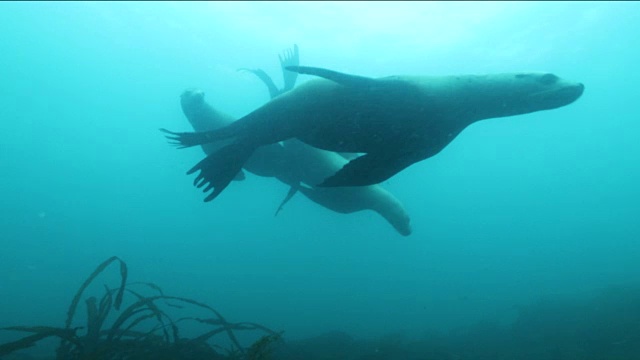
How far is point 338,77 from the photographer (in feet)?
13.5

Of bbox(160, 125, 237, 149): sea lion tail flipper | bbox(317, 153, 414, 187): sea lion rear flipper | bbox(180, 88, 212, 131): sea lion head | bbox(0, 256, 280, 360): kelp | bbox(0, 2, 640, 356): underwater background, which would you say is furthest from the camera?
bbox(0, 2, 640, 356): underwater background

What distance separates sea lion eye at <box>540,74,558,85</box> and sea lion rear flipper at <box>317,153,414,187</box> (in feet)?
4.70

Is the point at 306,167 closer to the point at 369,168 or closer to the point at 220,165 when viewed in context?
the point at 220,165

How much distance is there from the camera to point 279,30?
27.7m

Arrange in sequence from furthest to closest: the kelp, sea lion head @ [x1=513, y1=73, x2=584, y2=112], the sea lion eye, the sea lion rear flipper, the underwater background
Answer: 1. the underwater background
2. the sea lion rear flipper
3. the sea lion eye
4. sea lion head @ [x1=513, y1=73, x2=584, y2=112]
5. the kelp

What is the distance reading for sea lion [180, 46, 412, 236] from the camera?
707 centimetres

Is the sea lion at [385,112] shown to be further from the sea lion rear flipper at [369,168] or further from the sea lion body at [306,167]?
the sea lion body at [306,167]

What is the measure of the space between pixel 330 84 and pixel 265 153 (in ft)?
A: 10.2

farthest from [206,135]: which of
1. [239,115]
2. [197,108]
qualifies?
[239,115]

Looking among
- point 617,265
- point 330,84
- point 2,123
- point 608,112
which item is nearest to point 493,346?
point 330,84

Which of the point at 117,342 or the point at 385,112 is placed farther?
the point at 385,112

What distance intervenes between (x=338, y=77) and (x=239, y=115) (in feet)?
135

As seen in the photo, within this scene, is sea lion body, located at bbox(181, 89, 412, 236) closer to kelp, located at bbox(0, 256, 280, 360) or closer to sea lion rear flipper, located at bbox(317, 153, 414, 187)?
sea lion rear flipper, located at bbox(317, 153, 414, 187)

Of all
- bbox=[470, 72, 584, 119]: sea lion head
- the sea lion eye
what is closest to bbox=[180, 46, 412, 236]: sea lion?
bbox=[470, 72, 584, 119]: sea lion head
